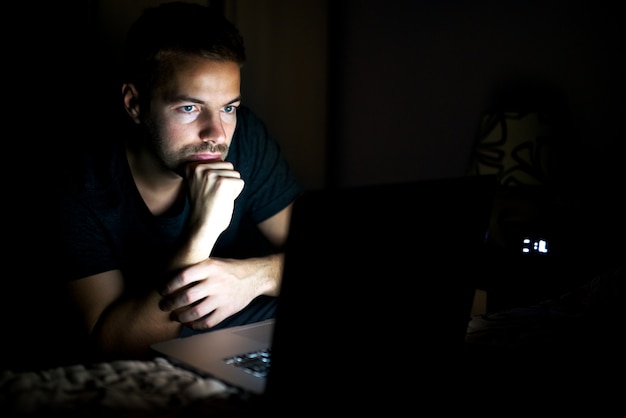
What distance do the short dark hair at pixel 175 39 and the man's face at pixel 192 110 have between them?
0.03 m

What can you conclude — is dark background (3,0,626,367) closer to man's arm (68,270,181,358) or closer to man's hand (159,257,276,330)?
man's arm (68,270,181,358)

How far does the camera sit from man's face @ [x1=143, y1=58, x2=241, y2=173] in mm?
1467

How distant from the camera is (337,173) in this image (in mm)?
3002

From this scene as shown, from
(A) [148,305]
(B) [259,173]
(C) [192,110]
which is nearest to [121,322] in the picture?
(A) [148,305]

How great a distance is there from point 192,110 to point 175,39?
0.19m

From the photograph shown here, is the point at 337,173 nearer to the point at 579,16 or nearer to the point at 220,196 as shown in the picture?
the point at 579,16

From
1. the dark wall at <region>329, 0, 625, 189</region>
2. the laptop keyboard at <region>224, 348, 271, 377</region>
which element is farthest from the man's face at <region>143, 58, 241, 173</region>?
the dark wall at <region>329, 0, 625, 189</region>

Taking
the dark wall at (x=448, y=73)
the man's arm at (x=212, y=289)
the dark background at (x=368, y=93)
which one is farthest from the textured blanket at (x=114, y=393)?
the dark wall at (x=448, y=73)

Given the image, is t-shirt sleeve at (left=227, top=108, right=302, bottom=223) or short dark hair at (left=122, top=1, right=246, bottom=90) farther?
t-shirt sleeve at (left=227, top=108, right=302, bottom=223)

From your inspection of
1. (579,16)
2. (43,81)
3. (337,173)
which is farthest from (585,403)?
(337,173)

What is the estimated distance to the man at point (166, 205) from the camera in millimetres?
1237

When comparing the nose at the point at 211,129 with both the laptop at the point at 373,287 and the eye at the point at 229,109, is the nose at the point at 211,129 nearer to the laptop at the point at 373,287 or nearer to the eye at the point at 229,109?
the eye at the point at 229,109

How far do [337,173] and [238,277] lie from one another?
1.75 metres

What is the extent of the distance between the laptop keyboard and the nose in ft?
2.38
